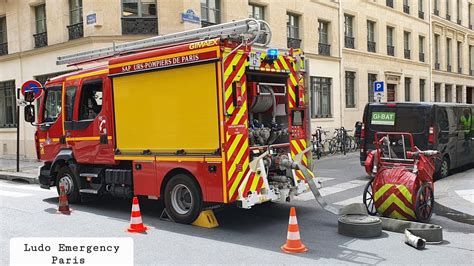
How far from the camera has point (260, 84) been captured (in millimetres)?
8008

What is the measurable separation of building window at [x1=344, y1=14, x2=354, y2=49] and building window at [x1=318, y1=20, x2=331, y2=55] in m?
1.58

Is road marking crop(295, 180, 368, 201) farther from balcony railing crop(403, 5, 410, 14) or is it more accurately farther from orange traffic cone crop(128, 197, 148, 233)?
balcony railing crop(403, 5, 410, 14)

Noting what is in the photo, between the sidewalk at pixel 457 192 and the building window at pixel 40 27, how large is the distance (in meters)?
16.1

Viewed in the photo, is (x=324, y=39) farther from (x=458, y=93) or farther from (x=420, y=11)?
(x=458, y=93)

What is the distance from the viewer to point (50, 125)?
10.6 metres

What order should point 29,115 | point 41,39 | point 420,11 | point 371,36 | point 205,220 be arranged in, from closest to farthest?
point 205,220, point 29,115, point 41,39, point 371,36, point 420,11

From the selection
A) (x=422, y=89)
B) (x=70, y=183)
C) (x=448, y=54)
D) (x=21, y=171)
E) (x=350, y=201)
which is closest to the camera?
(x=350, y=201)

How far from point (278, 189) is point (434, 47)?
3197 cm

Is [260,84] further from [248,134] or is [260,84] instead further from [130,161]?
[130,161]

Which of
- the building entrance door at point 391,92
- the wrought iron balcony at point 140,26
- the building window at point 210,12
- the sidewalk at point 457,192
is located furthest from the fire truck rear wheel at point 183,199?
the building entrance door at point 391,92

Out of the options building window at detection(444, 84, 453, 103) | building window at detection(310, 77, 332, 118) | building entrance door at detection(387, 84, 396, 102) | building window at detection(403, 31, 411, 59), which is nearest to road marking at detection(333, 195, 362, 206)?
building window at detection(310, 77, 332, 118)

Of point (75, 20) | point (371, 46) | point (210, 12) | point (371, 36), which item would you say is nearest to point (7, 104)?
point (75, 20)

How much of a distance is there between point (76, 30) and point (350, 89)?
14609 mm

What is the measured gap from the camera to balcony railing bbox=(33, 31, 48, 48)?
1994cm
